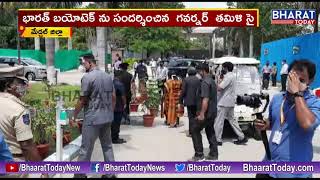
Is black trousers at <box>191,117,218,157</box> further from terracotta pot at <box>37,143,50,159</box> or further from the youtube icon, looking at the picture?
the youtube icon

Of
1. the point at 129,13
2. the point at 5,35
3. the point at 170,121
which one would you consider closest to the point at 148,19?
the point at 129,13

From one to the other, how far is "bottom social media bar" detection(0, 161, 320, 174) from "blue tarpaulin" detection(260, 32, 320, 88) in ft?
43.1

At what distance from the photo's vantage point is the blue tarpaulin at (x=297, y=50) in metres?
22.9

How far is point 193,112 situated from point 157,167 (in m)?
3.32

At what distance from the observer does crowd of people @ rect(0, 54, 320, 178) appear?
3842 millimetres

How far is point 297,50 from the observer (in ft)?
88.7

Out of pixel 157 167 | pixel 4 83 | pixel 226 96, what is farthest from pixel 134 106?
pixel 4 83

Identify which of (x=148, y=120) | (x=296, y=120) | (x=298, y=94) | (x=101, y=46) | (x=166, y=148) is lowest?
(x=166, y=148)

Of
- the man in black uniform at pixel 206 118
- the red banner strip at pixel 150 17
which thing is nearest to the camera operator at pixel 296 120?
the man in black uniform at pixel 206 118

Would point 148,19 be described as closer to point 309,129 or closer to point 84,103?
point 84,103

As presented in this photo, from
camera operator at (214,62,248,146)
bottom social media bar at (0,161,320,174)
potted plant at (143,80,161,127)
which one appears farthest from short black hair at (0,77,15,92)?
potted plant at (143,80,161,127)

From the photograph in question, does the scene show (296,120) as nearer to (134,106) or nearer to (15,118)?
(15,118)

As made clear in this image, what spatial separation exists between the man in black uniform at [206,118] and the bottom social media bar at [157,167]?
1.80 m

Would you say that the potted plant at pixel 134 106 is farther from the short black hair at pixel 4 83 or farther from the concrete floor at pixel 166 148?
the short black hair at pixel 4 83
